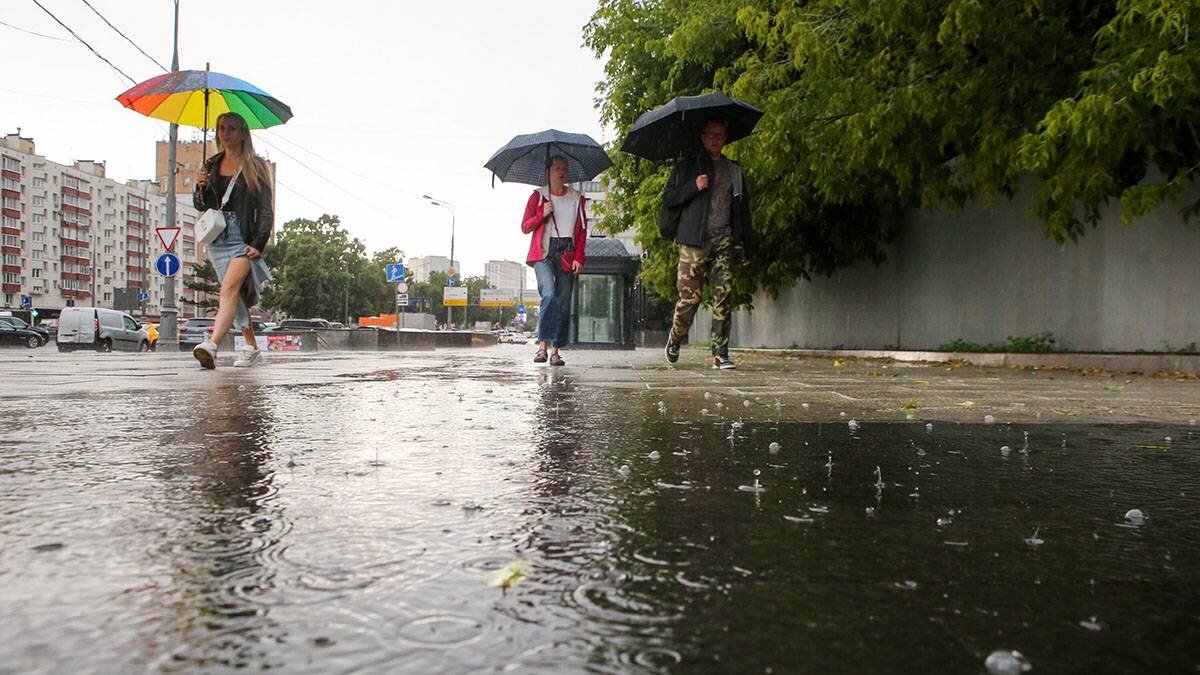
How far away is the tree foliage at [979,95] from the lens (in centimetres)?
714

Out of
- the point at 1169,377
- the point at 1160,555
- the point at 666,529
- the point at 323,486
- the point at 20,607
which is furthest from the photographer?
the point at 1169,377

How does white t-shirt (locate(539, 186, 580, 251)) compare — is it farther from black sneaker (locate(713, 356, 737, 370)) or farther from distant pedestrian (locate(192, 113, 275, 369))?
distant pedestrian (locate(192, 113, 275, 369))

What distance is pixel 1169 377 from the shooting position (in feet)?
25.4

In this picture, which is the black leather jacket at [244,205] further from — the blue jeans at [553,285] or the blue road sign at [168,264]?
the blue road sign at [168,264]

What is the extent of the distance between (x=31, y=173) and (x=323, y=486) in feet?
436

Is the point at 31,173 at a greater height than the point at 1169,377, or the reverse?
the point at 31,173

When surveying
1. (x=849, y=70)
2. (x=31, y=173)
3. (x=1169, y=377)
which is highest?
(x=31, y=173)

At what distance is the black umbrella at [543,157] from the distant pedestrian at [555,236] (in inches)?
75.6

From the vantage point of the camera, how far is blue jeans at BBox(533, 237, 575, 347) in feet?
28.1

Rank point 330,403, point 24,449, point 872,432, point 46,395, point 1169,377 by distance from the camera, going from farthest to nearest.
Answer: point 1169,377, point 46,395, point 330,403, point 872,432, point 24,449

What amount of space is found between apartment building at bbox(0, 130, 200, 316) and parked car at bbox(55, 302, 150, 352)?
66338mm

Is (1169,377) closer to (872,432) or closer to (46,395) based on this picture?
(872,432)

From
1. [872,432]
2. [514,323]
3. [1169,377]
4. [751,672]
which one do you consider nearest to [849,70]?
[1169,377]

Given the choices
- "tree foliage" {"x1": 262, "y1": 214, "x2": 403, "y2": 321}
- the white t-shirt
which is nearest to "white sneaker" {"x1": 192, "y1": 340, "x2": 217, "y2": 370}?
the white t-shirt
